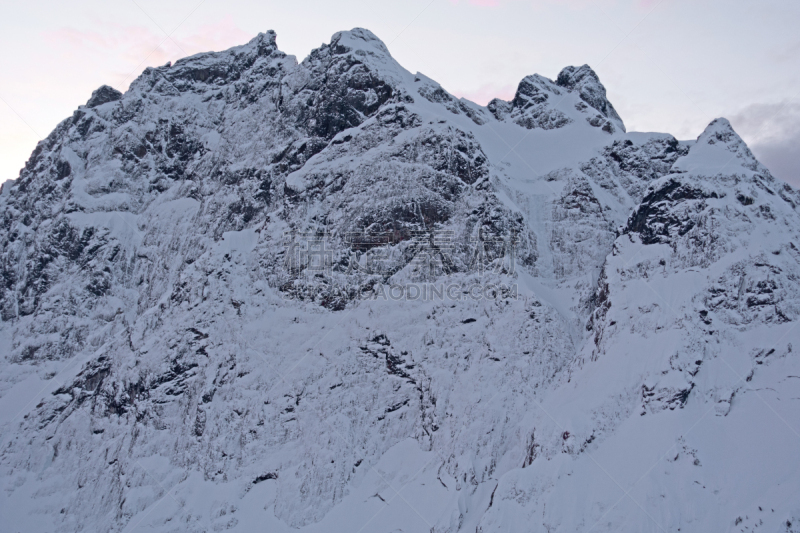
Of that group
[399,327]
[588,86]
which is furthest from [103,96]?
[588,86]

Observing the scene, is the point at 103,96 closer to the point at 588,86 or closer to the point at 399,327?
the point at 399,327

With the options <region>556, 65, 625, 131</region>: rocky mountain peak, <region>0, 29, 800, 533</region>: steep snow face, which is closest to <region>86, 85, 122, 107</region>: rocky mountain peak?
<region>0, 29, 800, 533</region>: steep snow face

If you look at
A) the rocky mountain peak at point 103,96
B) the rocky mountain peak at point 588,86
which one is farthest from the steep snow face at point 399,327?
the rocky mountain peak at point 103,96

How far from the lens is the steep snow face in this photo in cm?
4584

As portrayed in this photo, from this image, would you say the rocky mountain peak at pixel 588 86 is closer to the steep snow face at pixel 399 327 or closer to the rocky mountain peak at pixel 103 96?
the steep snow face at pixel 399 327

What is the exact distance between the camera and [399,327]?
6128 centimetres

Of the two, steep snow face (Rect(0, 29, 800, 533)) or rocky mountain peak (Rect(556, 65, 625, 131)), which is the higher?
rocky mountain peak (Rect(556, 65, 625, 131))

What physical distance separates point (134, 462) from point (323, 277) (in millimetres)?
26686

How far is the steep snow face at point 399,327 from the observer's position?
45.8m

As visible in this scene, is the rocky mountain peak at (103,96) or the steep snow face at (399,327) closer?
the steep snow face at (399,327)

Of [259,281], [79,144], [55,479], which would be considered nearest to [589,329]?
[259,281]

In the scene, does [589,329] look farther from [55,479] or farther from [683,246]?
[55,479]

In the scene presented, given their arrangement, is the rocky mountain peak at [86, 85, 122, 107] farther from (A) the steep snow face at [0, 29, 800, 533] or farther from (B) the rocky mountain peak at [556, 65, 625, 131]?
(B) the rocky mountain peak at [556, 65, 625, 131]

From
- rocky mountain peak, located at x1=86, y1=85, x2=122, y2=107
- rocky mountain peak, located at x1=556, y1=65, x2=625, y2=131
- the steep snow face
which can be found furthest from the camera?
rocky mountain peak, located at x1=86, y1=85, x2=122, y2=107
